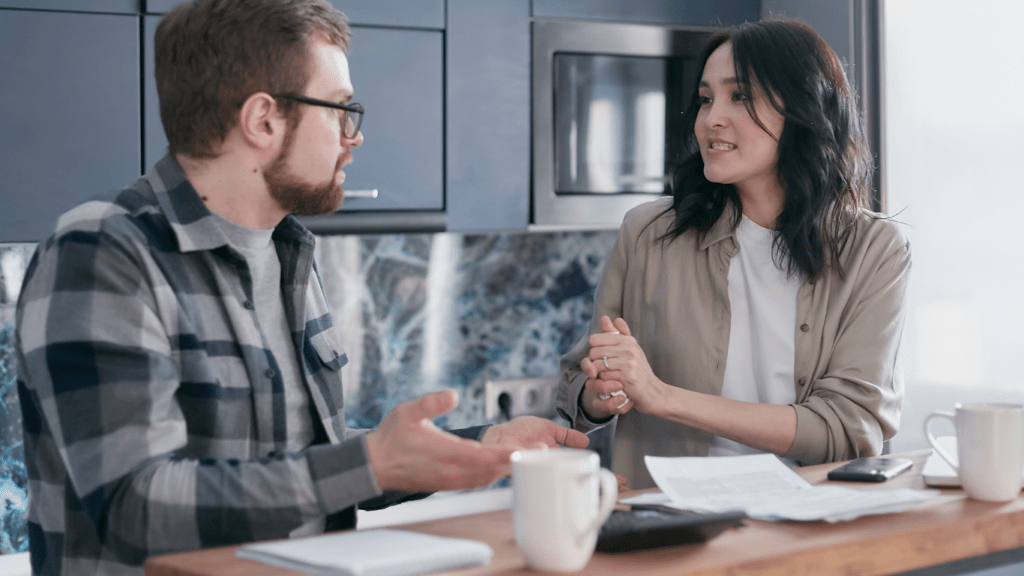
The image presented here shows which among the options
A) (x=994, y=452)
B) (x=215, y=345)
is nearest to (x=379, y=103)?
(x=215, y=345)

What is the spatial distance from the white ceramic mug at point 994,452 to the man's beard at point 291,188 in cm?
86

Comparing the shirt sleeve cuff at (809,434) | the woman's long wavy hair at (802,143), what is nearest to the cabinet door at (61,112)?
the woman's long wavy hair at (802,143)

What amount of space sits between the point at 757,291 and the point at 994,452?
0.65 m

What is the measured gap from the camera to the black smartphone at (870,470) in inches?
49.7

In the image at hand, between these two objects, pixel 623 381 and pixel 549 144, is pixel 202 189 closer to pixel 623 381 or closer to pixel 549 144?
pixel 623 381

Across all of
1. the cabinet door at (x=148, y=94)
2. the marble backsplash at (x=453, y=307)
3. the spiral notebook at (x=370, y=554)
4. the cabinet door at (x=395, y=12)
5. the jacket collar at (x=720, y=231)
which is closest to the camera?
the spiral notebook at (x=370, y=554)

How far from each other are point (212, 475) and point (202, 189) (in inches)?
17.9

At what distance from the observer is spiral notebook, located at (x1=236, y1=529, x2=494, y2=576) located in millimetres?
841

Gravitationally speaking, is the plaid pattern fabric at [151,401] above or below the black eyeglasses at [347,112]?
below

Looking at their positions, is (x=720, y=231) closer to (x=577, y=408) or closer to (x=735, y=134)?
(x=735, y=134)

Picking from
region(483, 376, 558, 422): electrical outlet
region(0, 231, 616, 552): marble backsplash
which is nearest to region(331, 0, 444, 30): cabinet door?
region(0, 231, 616, 552): marble backsplash

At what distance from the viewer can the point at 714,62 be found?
1855 millimetres

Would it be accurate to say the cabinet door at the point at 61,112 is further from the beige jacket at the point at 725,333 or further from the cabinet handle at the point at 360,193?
the beige jacket at the point at 725,333

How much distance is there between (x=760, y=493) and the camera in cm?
116
